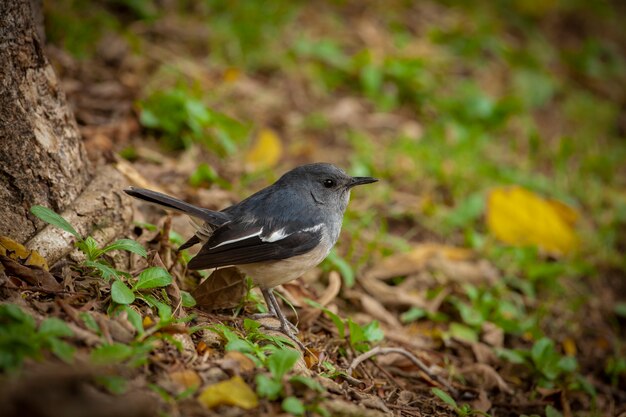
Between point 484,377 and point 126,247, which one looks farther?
point 484,377

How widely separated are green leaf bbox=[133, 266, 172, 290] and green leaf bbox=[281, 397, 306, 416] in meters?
1.01

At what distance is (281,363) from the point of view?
9.83 feet

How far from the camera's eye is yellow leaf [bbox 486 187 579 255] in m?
6.15

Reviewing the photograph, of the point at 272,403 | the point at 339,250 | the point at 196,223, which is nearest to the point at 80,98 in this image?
the point at 196,223

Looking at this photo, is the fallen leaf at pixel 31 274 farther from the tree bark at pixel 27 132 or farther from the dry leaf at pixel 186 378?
the dry leaf at pixel 186 378

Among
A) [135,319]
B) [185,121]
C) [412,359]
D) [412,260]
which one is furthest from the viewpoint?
[185,121]

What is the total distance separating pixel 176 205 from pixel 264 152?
8.58 feet

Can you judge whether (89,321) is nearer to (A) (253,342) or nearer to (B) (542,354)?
(A) (253,342)

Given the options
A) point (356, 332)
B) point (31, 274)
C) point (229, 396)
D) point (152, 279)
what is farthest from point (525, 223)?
point (31, 274)

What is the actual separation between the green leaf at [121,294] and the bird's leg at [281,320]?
3.23 ft

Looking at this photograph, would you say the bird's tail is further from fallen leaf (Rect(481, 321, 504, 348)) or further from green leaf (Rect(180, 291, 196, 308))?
fallen leaf (Rect(481, 321, 504, 348))

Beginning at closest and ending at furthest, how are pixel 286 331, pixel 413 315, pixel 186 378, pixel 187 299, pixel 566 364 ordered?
pixel 186 378 < pixel 187 299 < pixel 286 331 < pixel 566 364 < pixel 413 315

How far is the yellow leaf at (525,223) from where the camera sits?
6.15 meters

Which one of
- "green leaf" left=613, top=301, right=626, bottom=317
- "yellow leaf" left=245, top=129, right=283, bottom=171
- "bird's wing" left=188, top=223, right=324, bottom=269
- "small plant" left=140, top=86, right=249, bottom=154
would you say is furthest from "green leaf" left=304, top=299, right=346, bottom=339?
"green leaf" left=613, top=301, right=626, bottom=317
